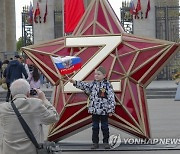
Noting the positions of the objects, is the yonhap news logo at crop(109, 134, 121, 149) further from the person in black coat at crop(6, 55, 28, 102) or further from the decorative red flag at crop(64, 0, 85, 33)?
the person in black coat at crop(6, 55, 28, 102)

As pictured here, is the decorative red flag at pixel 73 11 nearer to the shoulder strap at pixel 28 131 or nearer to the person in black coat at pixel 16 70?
the person in black coat at pixel 16 70

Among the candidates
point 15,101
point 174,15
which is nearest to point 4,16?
point 174,15

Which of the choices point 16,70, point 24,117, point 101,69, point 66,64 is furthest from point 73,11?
point 24,117

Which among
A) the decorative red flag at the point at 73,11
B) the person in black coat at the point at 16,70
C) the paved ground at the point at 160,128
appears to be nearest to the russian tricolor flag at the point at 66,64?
the paved ground at the point at 160,128

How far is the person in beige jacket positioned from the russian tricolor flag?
12.2 feet

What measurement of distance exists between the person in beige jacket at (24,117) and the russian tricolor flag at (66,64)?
372 cm

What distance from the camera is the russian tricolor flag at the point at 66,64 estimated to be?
973cm

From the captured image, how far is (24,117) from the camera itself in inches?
230

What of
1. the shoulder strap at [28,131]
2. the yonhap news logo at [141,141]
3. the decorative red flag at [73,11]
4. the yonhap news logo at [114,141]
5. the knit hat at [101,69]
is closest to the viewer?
the shoulder strap at [28,131]

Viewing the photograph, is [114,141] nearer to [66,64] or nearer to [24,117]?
[66,64]

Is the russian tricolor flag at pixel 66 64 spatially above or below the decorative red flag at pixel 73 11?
below

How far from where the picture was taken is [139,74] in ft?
34.9

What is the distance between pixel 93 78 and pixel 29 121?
4.84m

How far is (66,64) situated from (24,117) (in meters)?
4.03
